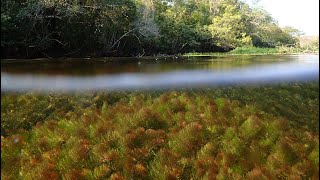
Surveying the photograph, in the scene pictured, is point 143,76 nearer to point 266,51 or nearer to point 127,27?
point 127,27

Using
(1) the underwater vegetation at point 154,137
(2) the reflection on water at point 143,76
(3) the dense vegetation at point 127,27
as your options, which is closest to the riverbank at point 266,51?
(3) the dense vegetation at point 127,27

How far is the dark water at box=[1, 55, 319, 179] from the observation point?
11.5 feet

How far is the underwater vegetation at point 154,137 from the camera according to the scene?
3.48 meters

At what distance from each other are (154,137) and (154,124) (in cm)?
25

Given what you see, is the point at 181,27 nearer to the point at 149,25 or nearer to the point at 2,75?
the point at 149,25

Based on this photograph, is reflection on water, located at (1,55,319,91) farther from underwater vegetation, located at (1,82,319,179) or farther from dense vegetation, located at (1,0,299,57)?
dense vegetation, located at (1,0,299,57)

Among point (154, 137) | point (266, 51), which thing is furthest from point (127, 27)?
point (266, 51)

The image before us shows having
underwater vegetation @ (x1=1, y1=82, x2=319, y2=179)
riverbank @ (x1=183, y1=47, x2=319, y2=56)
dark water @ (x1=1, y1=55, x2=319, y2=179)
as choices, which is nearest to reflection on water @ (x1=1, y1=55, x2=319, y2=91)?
dark water @ (x1=1, y1=55, x2=319, y2=179)

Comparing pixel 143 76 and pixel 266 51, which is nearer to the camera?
pixel 143 76

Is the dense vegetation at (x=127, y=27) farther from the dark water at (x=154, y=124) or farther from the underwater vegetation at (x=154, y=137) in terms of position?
the underwater vegetation at (x=154, y=137)

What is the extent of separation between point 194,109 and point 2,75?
2234mm

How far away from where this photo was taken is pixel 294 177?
3.42m

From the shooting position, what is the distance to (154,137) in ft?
12.6

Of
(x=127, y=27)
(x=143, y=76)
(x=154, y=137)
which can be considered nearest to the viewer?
(x=154, y=137)
